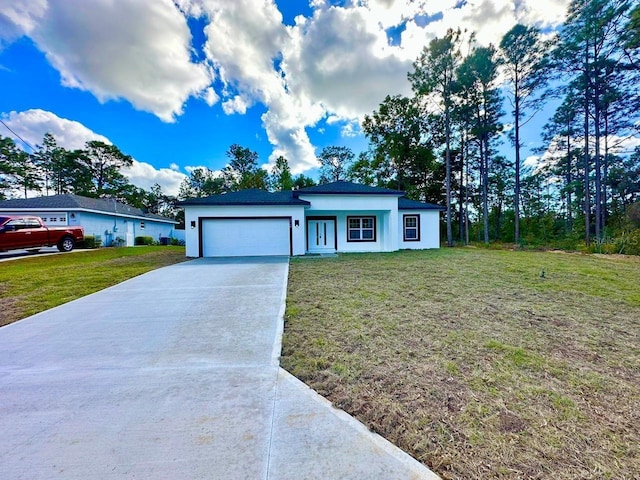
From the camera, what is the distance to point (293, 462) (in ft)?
5.41

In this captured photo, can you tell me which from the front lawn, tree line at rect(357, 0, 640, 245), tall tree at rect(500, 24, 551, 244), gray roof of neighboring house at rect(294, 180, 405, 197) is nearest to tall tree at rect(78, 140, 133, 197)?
tree line at rect(357, 0, 640, 245)

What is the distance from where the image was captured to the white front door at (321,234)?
49.1ft

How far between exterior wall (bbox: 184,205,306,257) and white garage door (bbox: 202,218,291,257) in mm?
248

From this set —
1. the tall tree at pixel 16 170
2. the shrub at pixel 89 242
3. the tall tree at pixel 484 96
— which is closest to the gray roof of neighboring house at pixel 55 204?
the shrub at pixel 89 242

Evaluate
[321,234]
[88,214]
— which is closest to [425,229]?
[321,234]

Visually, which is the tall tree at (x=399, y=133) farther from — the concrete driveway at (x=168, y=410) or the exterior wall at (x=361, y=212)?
the concrete driveway at (x=168, y=410)

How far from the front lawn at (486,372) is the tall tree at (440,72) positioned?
15.6m

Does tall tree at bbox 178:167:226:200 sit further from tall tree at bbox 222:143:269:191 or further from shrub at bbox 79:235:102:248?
shrub at bbox 79:235:102:248

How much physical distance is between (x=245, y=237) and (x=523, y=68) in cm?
2075

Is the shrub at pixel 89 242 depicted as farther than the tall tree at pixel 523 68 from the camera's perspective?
No

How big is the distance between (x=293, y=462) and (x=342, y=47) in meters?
14.8

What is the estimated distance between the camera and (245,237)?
13.0 meters

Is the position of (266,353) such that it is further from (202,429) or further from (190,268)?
(190,268)

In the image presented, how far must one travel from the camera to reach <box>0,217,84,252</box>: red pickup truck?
38.2 ft
